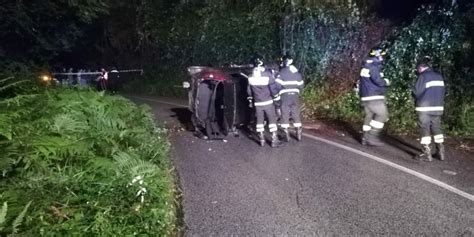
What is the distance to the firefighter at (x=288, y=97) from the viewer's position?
10133mm

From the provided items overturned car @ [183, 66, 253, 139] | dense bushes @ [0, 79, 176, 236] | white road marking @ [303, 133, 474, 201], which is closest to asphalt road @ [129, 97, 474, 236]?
white road marking @ [303, 133, 474, 201]

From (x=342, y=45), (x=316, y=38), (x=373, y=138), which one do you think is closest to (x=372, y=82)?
(x=373, y=138)

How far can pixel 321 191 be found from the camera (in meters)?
6.46

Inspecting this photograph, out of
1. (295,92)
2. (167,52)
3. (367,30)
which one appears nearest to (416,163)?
(295,92)

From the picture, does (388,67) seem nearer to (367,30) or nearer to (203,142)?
(367,30)

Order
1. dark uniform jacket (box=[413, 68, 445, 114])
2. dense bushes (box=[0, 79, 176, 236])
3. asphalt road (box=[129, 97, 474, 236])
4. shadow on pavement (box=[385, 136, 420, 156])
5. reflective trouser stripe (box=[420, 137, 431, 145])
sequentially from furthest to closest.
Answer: shadow on pavement (box=[385, 136, 420, 156]), dark uniform jacket (box=[413, 68, 445, 114]), reflective trouser stripe (box=[420, 137, 431, 145]), asphalt road (box=[129, 97, 474, 236]), dense bushes (box=[0, 79, 176, 236])

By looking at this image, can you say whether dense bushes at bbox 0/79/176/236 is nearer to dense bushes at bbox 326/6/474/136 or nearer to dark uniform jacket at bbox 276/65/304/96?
dark uniform jacket at bbox 276/65/304/96

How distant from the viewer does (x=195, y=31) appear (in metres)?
23.8

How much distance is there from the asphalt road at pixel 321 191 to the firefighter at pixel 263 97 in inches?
16.5

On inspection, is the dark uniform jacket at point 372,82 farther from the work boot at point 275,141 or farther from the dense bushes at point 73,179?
the dense bushes at point 73,179

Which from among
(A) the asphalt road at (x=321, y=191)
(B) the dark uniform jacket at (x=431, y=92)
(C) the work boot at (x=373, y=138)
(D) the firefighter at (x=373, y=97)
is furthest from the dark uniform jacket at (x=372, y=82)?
(B) the dark uniform jacket at (x=431, y=92)

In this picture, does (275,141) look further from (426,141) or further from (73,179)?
(73,179)

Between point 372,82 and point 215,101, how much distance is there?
3.42 m

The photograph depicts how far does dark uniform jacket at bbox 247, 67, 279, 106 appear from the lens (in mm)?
9627
